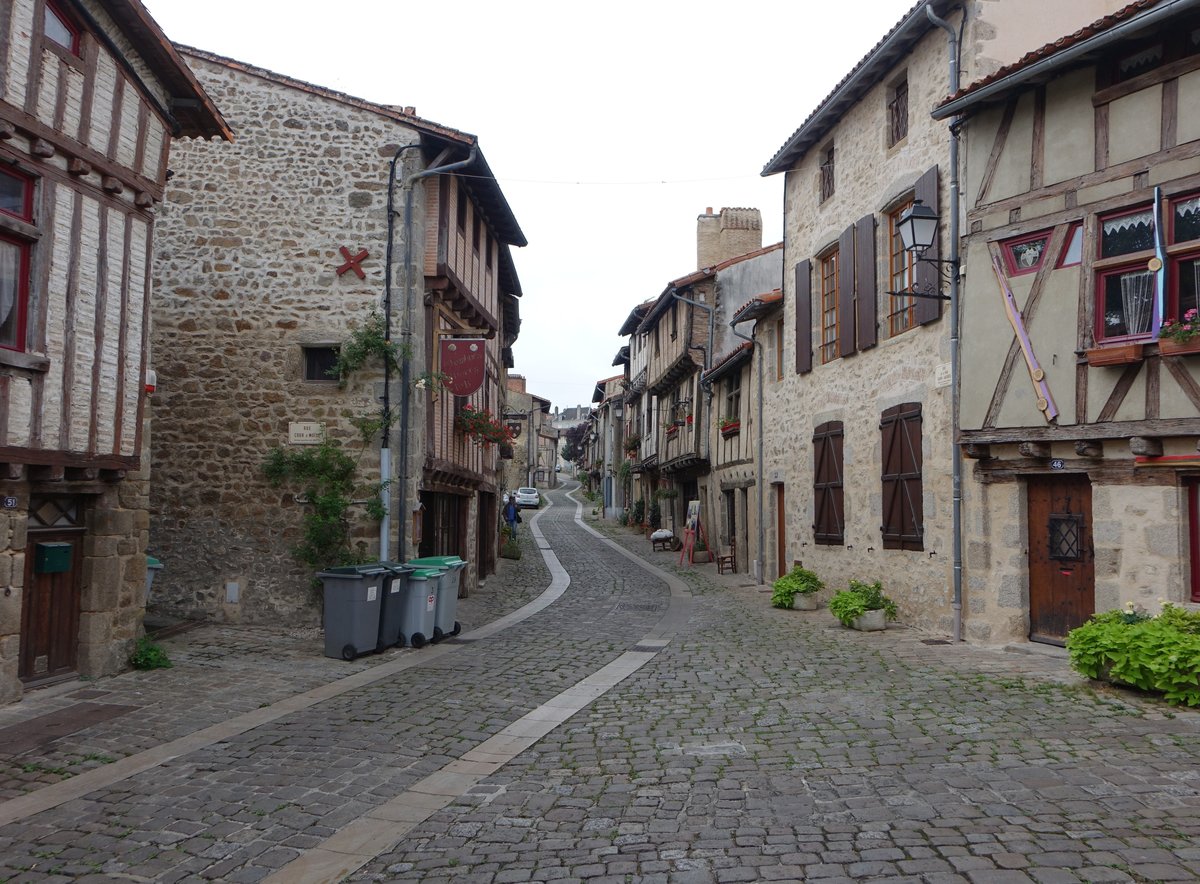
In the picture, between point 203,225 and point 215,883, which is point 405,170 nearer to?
point 203,225

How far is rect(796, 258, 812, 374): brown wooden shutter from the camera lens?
14.3m

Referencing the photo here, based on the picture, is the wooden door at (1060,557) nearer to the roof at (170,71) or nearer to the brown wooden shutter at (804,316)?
the brown wooden shutter at (804,316)

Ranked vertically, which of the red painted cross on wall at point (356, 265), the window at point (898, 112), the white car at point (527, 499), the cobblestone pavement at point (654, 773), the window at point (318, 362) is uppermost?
the window at point (898, 112)

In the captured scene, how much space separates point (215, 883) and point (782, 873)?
2.39 meters

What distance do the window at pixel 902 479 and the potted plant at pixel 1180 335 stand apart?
3.28 meters

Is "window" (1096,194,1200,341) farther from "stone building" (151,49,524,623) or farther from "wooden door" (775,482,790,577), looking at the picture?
"wooden door" (775,482,790,577)

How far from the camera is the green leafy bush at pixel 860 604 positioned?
10.8 meters

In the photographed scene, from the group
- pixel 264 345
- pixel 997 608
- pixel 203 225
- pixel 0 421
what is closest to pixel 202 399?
pixel 264 345

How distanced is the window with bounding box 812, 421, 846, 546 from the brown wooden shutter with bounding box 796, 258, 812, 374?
49.7 inches

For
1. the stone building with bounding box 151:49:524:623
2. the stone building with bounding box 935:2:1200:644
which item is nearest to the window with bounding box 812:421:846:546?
the stone building with bounding box 935:2:1200:644

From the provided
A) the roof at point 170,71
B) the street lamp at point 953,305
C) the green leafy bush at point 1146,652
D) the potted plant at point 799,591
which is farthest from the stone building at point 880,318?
the roof at point 170,71

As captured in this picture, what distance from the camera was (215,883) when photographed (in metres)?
3.81

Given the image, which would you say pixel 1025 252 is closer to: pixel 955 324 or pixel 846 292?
pixel 955 324

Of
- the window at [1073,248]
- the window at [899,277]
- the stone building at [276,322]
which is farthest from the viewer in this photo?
the stone building at [276,322]
